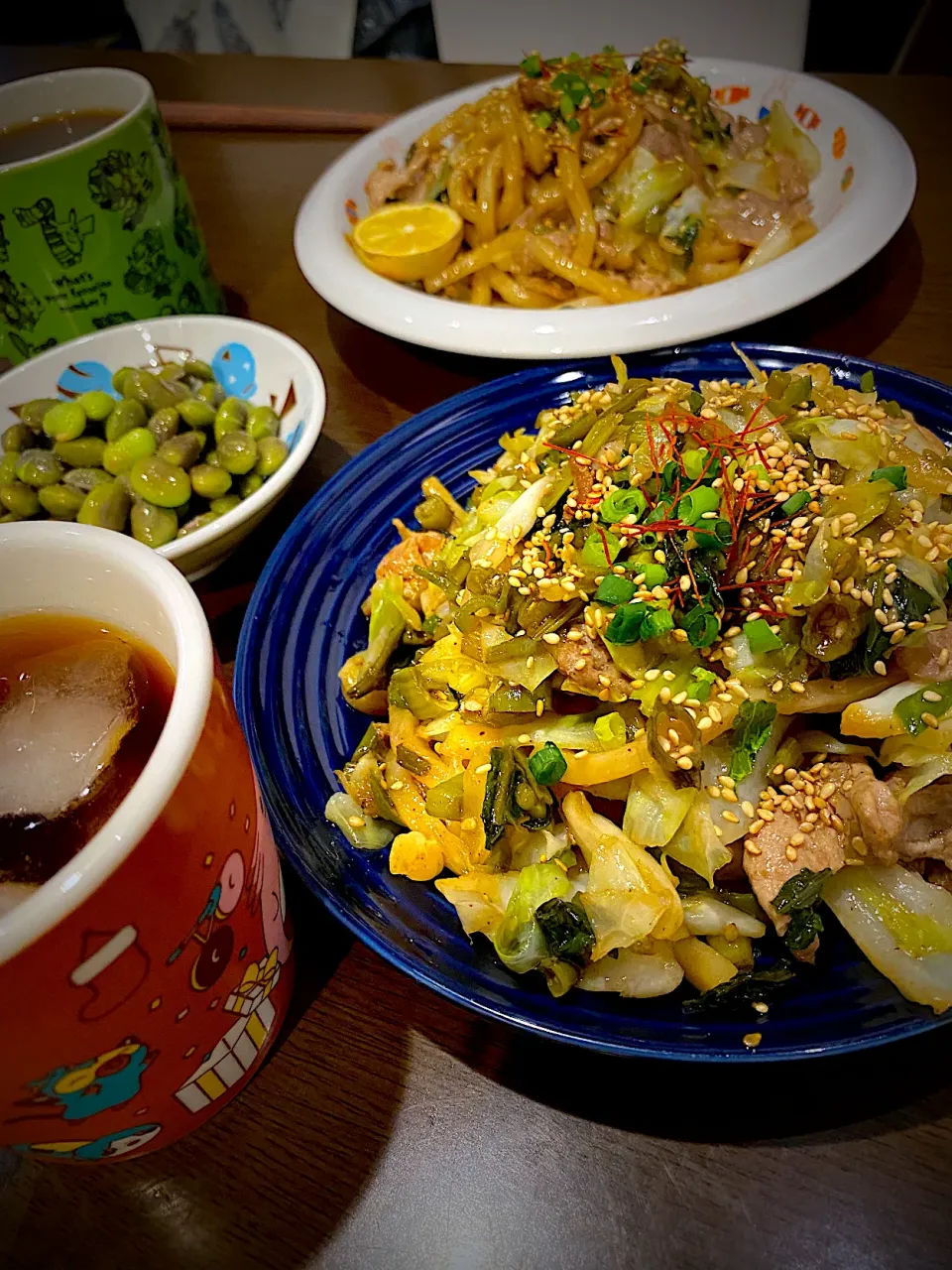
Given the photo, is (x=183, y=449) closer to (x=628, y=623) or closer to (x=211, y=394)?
(x=211, y=394)

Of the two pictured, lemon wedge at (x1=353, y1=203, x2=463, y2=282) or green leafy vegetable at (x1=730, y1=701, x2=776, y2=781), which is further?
lemon wedge at (x1=353, y1=203, x2=463, y2=282)

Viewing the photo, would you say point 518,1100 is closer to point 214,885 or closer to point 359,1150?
point 359,1150

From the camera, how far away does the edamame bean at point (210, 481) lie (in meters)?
1.41

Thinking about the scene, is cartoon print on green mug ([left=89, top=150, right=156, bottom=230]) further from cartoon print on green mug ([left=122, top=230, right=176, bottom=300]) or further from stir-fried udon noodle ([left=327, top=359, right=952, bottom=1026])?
stir-fried udon noodle ([left=327, top=359, right=952, bottom=1026])

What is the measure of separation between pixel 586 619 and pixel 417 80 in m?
2.95

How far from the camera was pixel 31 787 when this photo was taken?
76 cm

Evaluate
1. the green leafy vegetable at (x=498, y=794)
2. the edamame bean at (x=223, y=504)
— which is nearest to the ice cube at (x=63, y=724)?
the green leafy vegetable at (x=498, y=794)

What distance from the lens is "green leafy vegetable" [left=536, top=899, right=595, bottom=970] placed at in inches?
35.1

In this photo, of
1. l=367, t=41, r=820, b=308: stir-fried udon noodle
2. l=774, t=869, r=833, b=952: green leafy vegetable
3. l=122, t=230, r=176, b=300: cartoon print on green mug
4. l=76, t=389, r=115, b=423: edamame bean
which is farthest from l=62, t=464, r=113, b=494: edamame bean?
l=774, t=869, r=833, b=952: green leafy vegetable

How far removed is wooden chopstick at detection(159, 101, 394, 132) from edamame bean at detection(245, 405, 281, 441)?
74.0 inches

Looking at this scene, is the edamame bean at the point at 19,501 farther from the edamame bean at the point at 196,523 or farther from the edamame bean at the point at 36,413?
the edamame bean at the point at 196,523

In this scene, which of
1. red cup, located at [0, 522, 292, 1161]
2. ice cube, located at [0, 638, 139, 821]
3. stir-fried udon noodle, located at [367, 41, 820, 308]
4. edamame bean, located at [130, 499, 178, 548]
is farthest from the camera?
stir-fried udon noodle, located at [367, 41, 820, 308]

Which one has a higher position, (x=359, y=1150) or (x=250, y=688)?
(x=250, y=688)

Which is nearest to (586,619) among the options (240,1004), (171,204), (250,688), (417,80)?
(250,688)
